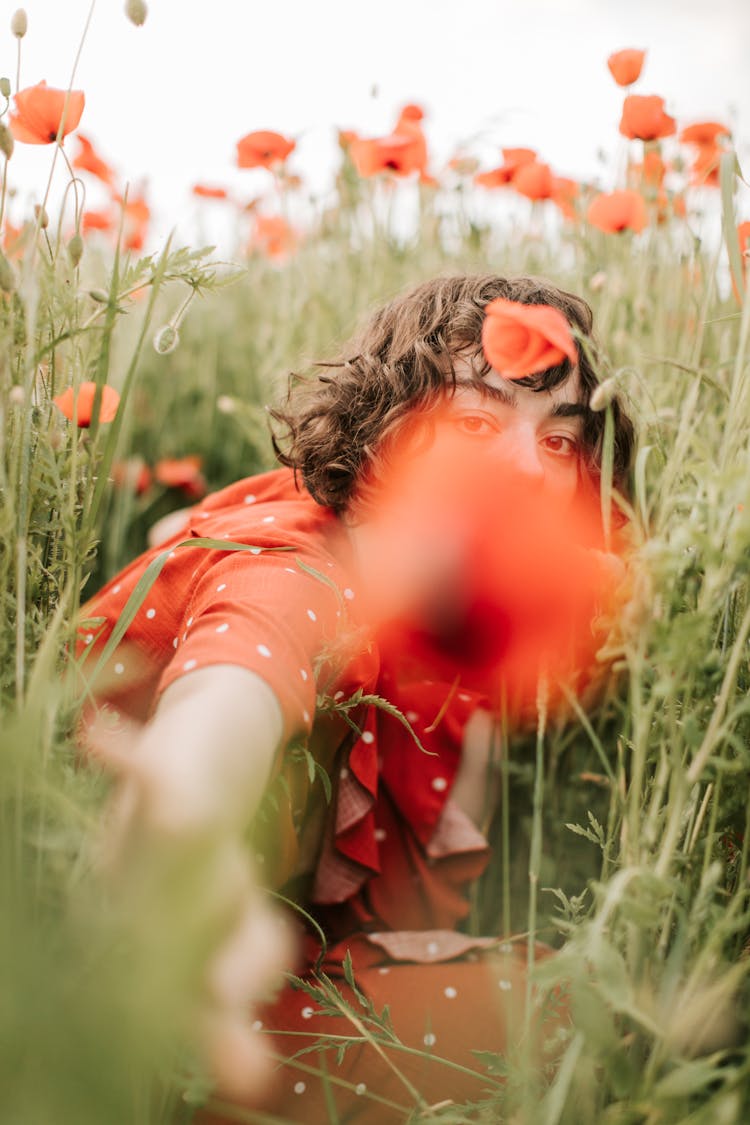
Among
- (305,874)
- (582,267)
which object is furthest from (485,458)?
(582,267)

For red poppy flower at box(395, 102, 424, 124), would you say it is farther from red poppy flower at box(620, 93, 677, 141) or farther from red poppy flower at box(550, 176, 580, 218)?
red poppy flower at box(620, 93, 677, 141)

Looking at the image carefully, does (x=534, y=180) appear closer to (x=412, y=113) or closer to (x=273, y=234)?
(x=412, y=113)

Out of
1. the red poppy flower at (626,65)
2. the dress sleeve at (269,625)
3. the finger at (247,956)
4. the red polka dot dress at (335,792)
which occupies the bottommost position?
the red polka dot dress at (335,792)

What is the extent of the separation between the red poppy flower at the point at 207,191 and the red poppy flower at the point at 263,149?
266 mm

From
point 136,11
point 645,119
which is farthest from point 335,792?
point 645,119

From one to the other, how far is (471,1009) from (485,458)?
576 millimetres

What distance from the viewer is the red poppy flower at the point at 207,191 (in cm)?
180

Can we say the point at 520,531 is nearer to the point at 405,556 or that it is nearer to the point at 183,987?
the point at 405,556

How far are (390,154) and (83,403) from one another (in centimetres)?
93

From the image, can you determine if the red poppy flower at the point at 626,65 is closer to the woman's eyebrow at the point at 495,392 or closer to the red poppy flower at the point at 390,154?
the red poppy flower at the point at 390,154

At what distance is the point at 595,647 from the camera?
1.07 m

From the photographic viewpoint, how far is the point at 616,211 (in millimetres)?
1178

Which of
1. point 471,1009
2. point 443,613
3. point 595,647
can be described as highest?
point 443,613

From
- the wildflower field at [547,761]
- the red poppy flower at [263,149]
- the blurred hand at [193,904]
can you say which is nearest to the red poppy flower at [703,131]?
the wildflower field at [547,761]
